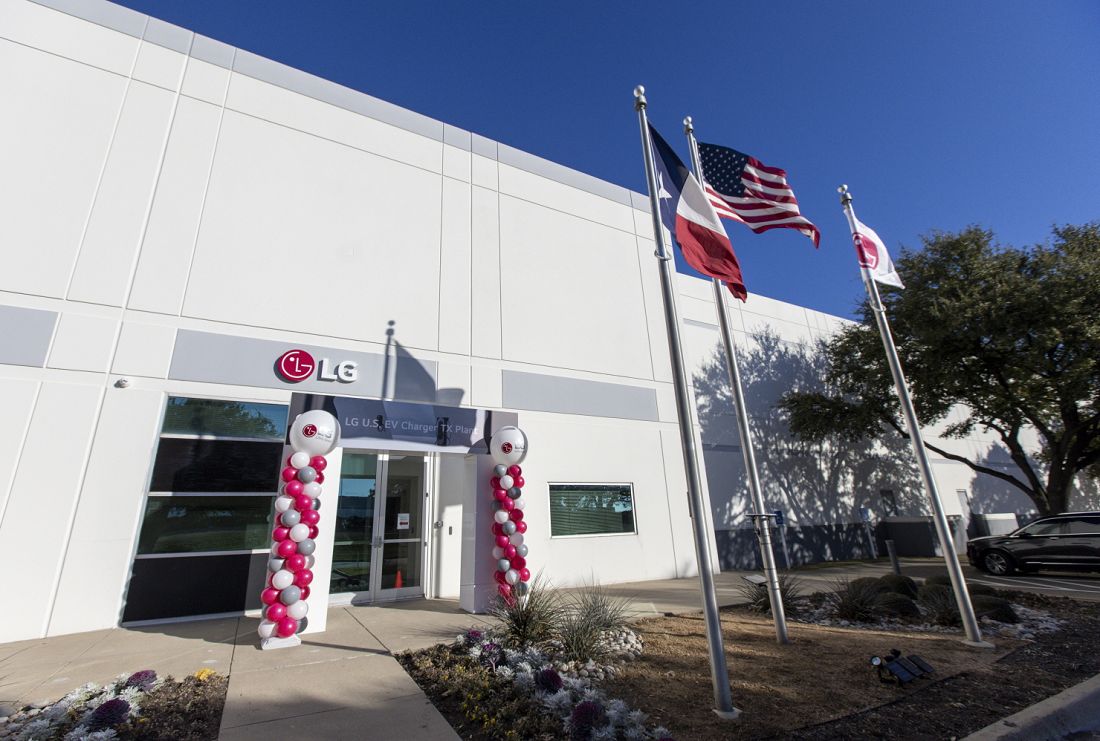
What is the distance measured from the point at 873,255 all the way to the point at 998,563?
994 cm

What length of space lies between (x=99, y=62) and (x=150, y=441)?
723 centimetres

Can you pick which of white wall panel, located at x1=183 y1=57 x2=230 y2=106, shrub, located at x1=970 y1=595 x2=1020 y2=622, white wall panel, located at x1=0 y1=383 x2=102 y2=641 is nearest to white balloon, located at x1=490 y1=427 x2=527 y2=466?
white wall panel, located at x1=0 y1=383 x2=102 y2=641

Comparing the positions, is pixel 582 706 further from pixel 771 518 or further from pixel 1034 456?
pixel 1034 456

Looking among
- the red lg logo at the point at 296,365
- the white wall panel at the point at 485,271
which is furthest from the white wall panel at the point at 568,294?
the red lg logo at the point at 296,365

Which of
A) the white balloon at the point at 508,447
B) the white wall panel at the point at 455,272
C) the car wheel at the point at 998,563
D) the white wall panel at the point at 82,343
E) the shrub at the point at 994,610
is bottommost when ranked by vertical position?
the shrub at the point at 994,610

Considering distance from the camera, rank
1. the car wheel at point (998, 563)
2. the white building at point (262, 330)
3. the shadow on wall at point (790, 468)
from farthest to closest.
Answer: the shadow on wall at point (790, 468)
the car wheel at point (998, 563)
the white building at point (262, 330)

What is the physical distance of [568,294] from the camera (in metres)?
13.1

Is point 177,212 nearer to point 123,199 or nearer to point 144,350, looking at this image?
point 123,199

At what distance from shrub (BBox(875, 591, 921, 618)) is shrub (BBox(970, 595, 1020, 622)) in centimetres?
79

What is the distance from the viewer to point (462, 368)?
434 inches

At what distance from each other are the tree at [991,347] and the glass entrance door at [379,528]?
14622 millimetres

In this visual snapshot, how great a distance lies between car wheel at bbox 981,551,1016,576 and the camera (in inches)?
488

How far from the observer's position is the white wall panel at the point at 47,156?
8.13m

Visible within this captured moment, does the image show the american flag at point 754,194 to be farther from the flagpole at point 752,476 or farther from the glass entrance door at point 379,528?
the glass entrance door at point 379,528
